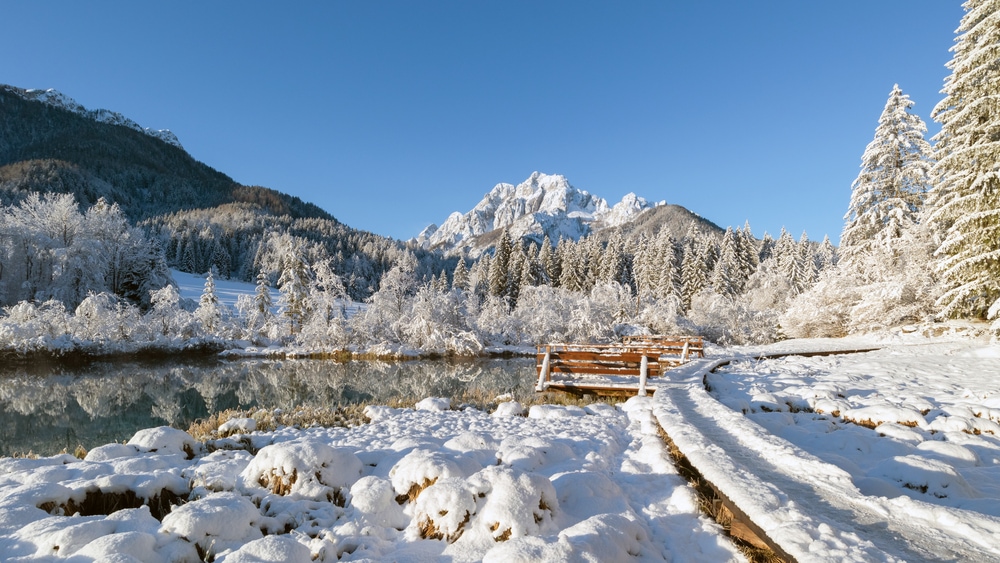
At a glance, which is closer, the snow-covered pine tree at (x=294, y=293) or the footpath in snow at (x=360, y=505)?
the footpath in snow at (x=360, y=505)

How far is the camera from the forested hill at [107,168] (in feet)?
363

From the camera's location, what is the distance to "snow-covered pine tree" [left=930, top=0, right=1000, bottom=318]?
15.2 m

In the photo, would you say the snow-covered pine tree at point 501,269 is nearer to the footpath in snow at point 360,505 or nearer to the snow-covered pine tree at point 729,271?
the snow-covered pine tree at point 729,271

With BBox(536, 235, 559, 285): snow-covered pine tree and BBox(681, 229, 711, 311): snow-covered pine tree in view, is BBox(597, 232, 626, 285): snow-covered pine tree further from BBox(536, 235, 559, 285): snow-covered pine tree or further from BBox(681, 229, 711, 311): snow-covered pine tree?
BBox(681, 229, 711, 311): snow-covered pine tree

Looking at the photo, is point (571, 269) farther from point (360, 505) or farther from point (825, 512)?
point (360, 505)

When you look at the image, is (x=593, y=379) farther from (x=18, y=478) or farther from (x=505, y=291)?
(x=505, y=291)

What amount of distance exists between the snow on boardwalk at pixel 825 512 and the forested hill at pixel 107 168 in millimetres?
132800

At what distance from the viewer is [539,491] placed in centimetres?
434

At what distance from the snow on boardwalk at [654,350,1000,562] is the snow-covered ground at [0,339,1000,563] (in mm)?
19

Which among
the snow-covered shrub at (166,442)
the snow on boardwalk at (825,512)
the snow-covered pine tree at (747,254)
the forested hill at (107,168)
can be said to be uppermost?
the forested hill at (107,168)

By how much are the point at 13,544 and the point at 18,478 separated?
261 centimetres

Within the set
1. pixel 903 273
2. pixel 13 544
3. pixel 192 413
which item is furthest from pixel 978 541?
pixel 903 273

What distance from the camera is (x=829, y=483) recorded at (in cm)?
471

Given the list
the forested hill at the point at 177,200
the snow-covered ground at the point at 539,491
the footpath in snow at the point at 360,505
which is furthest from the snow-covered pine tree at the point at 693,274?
the footpath in snow at the point at 360,505
